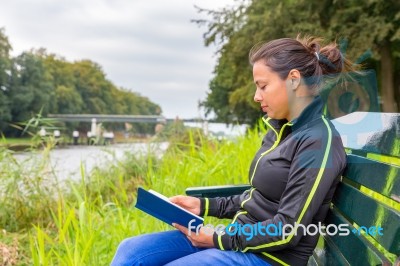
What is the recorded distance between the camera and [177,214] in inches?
64.0

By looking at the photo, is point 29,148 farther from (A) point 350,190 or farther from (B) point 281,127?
(A) point 350,190

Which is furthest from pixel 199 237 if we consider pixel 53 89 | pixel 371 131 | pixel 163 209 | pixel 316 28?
pixel 53 89

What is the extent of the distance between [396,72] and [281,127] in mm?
16344

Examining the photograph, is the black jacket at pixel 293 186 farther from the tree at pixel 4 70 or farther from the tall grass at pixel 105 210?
the tree at pixel 4 70

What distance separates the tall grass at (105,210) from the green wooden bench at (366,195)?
1087 millimetres

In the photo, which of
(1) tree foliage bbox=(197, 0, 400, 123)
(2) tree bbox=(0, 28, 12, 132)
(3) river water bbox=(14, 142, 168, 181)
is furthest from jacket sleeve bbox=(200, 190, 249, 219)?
(2) tree bbox=(0, 28, 12, 132)

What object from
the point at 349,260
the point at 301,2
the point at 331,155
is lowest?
the point at 349,260

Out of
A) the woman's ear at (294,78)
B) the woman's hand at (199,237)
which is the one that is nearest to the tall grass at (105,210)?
the woman's hand at (199,237)

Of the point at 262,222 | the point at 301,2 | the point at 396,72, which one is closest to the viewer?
the point at 262,222

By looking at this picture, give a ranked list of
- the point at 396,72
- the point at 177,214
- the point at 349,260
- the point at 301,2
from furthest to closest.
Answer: the point at 396,72, the point at 301,2, the point at 177,214, the point at 349,260

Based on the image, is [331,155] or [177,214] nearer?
[331,155]

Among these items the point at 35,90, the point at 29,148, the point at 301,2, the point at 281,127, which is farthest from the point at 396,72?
the point at 35,90

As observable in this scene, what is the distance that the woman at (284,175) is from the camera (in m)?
1.39

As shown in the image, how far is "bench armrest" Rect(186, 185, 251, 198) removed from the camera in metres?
1.97
